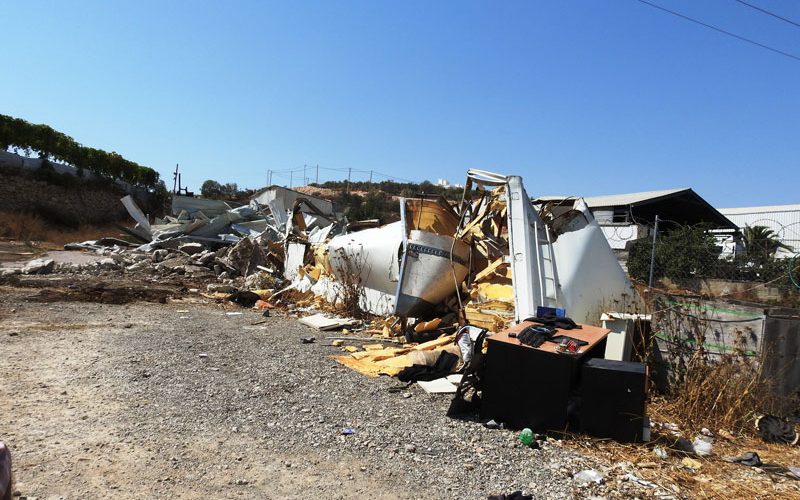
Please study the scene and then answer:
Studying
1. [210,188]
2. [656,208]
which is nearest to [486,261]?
[656,208]

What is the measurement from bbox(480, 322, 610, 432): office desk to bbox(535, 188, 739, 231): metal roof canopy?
24.8 m

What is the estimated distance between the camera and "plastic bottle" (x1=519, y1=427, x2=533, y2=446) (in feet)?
12.5

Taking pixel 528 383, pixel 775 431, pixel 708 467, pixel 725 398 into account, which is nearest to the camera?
pixel 708 467

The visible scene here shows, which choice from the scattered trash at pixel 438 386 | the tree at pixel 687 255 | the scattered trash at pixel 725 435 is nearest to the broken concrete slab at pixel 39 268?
the scattered trash at pixel 438 386

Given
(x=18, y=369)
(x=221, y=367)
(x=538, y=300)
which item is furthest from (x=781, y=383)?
(x=18, y=369)

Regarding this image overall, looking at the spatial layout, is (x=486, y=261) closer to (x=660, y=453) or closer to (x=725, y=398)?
(x=725, y=398)

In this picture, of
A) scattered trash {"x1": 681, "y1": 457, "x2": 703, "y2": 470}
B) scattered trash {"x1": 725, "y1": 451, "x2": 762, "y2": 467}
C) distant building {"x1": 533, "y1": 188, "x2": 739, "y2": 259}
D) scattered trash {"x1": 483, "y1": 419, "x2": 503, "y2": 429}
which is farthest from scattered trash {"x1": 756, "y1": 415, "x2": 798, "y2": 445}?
distant building {"x1": 533, "y1": 188, "x2": 739, "y2": 259}

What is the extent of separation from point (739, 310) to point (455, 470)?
3.40 m

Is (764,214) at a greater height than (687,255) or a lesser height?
greater

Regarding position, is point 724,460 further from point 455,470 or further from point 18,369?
point 18,369

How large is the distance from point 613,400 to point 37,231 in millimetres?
33089

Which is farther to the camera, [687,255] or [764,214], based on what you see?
[764,214]

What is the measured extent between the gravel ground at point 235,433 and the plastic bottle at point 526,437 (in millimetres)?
58

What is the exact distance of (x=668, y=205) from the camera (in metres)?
29.3
